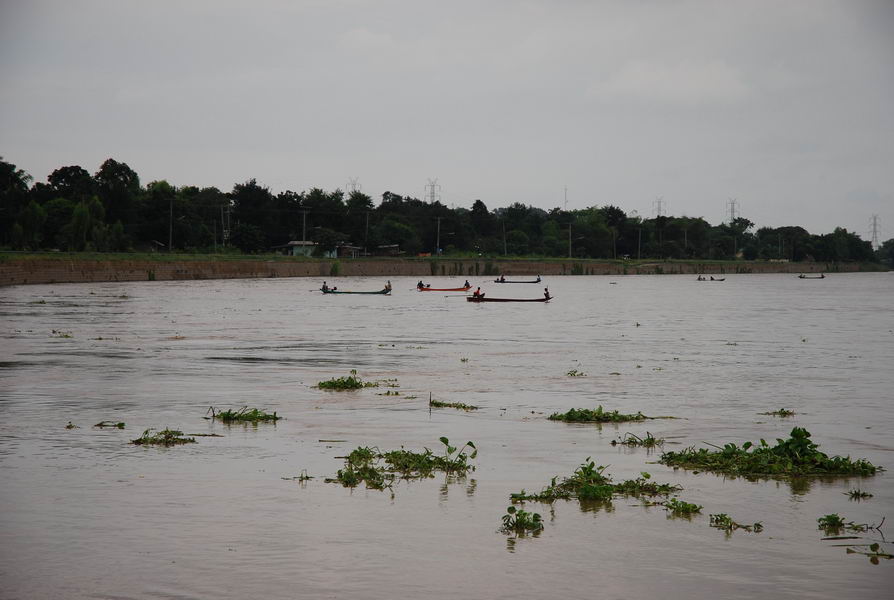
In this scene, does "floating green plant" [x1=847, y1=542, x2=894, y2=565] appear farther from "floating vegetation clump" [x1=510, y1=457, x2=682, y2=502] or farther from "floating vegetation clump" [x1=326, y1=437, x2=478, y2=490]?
"floating vegetation clump" [x1=326, y1=437, x2=478, y2=490]

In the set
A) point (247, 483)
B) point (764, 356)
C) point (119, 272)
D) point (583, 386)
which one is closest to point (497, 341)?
point (764, 356)

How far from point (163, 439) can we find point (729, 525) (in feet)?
27.6

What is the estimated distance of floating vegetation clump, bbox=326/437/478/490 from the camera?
38.3ft

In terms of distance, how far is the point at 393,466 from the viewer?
1252 centimetres

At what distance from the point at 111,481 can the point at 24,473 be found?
4.28 feet

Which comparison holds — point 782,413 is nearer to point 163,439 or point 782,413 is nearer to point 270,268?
point 163,439

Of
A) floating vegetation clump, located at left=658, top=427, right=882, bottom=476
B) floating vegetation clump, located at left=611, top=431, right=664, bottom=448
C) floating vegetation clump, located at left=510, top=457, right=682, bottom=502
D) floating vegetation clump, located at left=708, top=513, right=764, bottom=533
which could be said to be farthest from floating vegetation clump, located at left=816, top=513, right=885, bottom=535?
floating vegetation clump, located at left=611, top=431, right=664, bottom=448

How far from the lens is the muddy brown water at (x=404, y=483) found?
830cm

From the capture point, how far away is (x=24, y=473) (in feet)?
39.0

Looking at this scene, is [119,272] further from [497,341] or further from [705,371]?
[705,371]

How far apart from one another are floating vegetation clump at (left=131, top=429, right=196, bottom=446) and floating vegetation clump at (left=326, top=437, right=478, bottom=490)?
2.80 m

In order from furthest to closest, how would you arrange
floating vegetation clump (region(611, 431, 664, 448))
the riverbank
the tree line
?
the tree line, the riverbank, floating vegetation clump (region(611, 431, 664, 448))

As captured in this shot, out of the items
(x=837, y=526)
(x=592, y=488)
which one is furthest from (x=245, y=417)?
(x=837, y=526)

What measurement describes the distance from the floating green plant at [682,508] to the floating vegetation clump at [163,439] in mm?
7295
